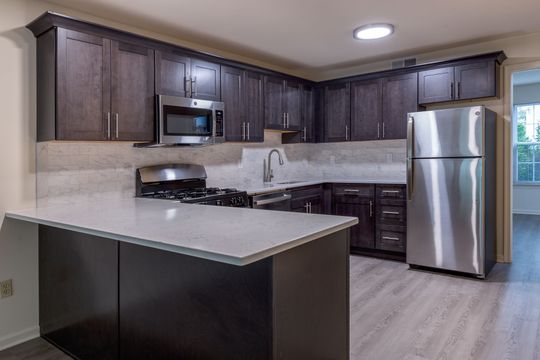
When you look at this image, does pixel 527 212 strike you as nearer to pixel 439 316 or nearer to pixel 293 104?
pixel 293 104

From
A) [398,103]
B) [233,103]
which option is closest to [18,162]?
[233,103]

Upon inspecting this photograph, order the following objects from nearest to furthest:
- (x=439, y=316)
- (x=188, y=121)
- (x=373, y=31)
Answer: (x=439, y=316)
(x=188, y=121)
(x=373, y=31)

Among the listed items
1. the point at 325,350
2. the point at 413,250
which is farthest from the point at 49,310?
the point at 413,250

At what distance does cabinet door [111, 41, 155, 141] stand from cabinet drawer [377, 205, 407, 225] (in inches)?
107

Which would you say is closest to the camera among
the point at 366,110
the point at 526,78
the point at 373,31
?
the point at 373,31

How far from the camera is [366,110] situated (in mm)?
4820

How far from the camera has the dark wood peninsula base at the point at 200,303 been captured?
1497mm

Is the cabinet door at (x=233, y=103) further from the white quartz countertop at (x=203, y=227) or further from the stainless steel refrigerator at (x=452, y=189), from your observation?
the stainless steel refrigerator at (x=452, y=189)

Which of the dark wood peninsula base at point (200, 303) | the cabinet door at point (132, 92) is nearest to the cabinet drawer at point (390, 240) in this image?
the dark wood peninsula base at point (200, 303)

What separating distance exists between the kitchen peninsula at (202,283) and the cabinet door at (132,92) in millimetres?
851

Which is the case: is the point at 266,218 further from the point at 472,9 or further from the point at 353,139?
the point at 353,139

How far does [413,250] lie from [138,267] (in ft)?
10.0

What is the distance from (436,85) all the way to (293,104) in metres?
1.66

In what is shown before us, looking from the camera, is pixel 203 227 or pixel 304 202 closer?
pixel 203 227
